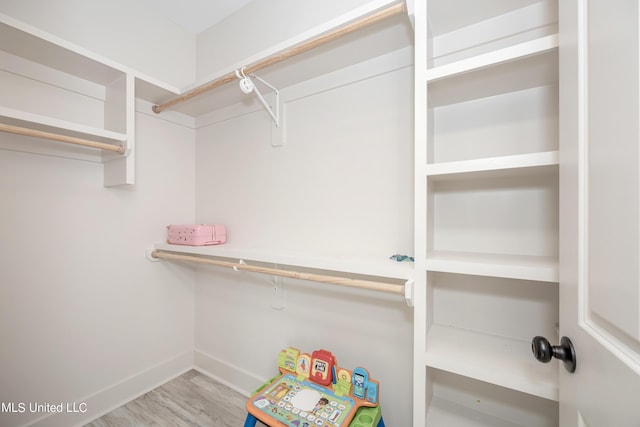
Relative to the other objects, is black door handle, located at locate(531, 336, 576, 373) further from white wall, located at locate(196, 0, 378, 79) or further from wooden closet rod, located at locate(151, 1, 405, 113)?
white wall, located at locate(196, 0, 378, 79)

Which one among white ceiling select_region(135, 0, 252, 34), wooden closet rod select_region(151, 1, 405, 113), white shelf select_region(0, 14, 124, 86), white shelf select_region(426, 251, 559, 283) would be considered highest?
white ceiling select_region(135, 0, 252, 34)

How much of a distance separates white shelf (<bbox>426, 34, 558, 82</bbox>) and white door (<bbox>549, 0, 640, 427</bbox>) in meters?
0.08

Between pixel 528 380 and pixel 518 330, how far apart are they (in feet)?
0.95

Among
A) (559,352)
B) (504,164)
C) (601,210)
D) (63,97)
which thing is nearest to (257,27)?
(63,97)

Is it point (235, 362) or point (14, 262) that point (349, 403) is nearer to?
point (235, 362)

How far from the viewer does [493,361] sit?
0.80 m

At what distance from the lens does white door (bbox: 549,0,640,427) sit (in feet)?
1.20

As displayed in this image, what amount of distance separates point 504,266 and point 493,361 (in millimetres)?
311

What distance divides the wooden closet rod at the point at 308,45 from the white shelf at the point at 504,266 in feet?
2.81

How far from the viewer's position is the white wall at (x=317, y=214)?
1.21m

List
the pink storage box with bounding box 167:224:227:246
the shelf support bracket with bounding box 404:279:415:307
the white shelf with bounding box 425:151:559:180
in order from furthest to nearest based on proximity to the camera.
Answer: the pink storage box with bounding box 167:224:227:246
the shelf support bracket with bounding box 404:279:415:307
the white shelf with bounding box 425:151:559:180

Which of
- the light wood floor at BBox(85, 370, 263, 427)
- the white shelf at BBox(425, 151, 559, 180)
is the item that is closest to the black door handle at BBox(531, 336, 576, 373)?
the white shelf at BBox(425, 151, 559, 180)

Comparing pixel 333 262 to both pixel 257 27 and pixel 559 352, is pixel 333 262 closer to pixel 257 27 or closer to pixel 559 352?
pixel 559 352

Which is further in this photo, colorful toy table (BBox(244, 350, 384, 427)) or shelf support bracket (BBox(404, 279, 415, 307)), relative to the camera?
colorful toy table (BBox(244, 350, 384, 427))
